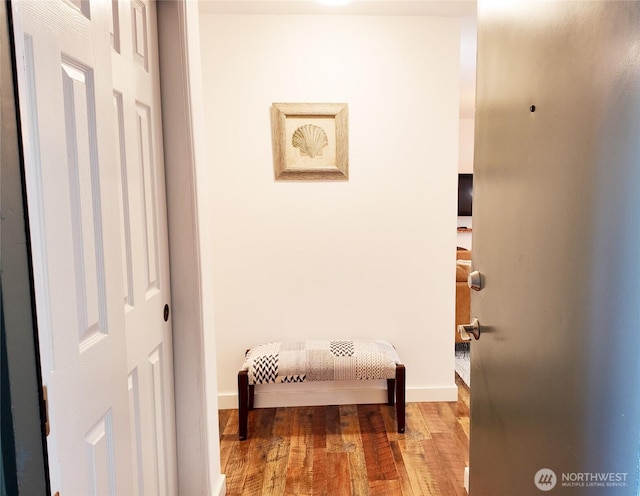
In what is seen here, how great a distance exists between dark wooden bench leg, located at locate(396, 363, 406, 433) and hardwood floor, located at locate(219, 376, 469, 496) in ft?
0.22

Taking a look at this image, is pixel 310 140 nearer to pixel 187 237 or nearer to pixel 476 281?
pixel 187 237

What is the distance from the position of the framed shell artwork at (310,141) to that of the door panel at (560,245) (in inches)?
54.9

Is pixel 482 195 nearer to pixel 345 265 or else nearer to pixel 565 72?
pixel 565 72

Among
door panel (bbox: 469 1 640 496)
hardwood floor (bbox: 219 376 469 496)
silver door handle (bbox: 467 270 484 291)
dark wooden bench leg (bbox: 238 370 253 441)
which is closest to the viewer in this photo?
door panel (bbox: 469 1 640 496)

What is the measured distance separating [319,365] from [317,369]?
0.08 feet

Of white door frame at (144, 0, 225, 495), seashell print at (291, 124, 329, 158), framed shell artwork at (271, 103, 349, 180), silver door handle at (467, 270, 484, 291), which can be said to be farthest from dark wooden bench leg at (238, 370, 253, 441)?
silver door handle at (467, 270, 484, 291)

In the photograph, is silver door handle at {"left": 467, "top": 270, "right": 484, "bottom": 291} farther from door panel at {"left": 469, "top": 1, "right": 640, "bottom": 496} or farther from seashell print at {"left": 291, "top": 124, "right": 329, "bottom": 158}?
seashell print at {"left": 291, "top": 124, "right": 329, "bottom": 158}

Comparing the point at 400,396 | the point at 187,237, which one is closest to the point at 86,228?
the point at 187,237

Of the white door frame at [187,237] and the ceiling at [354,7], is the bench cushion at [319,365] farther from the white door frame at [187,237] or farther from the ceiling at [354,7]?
the ceiling at [354,7]

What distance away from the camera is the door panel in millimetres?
596

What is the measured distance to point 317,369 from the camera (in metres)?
2.31

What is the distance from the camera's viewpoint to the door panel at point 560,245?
60cm

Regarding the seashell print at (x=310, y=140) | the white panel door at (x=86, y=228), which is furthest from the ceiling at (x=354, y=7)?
the white panel door at (x=86, y=228)

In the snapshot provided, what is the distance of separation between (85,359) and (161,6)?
4.21ft
